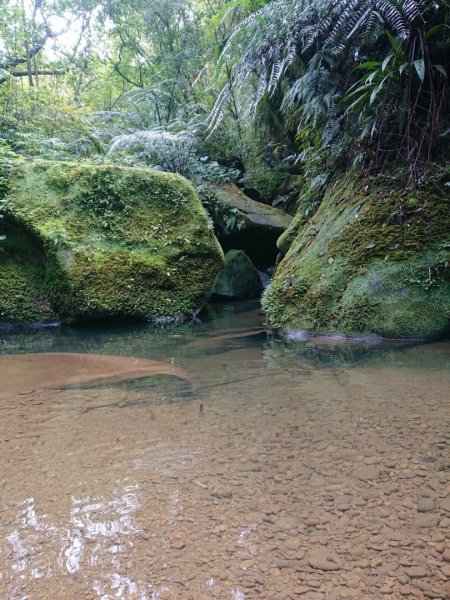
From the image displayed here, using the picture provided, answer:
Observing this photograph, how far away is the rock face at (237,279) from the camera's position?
838 centimetres

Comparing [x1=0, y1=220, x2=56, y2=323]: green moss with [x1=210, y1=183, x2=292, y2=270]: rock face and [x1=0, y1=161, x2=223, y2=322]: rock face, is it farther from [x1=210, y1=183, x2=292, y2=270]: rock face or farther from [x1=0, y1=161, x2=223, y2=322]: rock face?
[x1=210, y1=183, x2=292, y2=270]: rock face

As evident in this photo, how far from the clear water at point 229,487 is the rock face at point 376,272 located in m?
1.10

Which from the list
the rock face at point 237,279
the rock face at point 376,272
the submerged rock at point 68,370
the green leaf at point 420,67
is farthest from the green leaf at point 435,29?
the rock face at point 237,279

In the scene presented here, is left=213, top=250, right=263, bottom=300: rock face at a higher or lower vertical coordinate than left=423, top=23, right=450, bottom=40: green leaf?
lower

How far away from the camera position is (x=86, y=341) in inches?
189

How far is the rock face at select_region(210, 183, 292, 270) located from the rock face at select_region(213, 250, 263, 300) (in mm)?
457

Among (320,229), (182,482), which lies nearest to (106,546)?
(182,482)

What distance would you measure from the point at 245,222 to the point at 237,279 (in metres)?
1.17

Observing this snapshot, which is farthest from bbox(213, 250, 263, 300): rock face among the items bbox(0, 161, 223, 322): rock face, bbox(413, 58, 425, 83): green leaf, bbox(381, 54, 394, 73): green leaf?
bbox(413, 58, 425, 83): green leaf

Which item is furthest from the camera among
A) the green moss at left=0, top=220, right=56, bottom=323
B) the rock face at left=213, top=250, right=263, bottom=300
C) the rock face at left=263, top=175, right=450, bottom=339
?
the rock face at left=213, top=250, right=263, bottom=300

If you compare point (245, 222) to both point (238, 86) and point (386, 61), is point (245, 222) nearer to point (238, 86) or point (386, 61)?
point (238, 86)

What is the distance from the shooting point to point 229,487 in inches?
59.9

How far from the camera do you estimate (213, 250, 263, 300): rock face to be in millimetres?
8383

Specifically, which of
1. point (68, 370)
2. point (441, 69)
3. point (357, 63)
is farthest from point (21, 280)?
point (441, 69)
